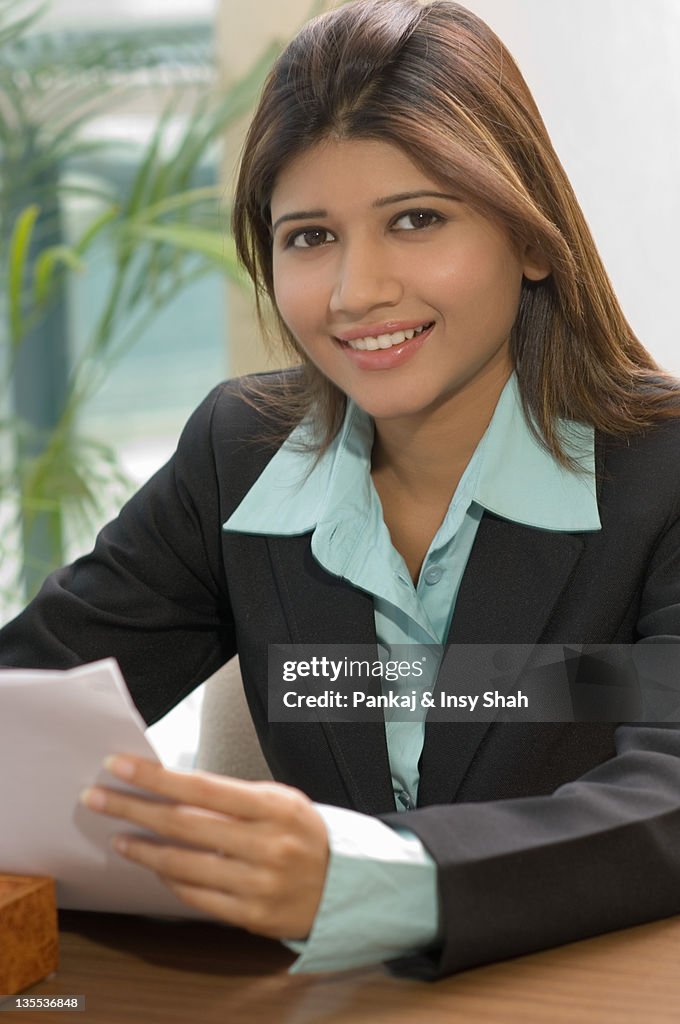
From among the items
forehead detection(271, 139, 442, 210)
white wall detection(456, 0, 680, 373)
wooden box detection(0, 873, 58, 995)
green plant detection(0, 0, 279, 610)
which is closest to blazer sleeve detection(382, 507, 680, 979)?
wooden box detection(0, 873, 58, 995)

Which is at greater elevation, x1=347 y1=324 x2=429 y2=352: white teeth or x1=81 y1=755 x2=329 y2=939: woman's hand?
x1=347 y1=324 x2=429 y2=352: white teeth

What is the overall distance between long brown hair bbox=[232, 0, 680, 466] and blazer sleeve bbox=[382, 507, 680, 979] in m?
0.51

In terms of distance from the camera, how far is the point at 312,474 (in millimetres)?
1572

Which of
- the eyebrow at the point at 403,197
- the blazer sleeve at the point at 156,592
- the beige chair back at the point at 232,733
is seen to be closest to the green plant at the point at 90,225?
the blazer sleeve at the point at 156,592

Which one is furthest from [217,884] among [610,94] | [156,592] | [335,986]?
[610,94]

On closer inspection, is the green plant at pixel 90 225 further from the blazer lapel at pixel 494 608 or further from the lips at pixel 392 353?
the blazer lapel at pixel 494 608

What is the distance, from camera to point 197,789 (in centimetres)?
82

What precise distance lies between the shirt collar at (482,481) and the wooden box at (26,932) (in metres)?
0.64

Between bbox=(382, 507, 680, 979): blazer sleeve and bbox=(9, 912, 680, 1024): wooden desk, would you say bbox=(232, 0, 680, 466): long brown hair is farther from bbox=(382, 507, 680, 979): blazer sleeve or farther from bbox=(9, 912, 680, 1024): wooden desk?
bbox=(9, 912, 680, 1024): wooden desk

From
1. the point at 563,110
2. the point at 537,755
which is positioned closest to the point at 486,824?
the point at 537,755

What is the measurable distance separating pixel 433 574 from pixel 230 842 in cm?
67

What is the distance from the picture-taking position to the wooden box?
2.89 ft

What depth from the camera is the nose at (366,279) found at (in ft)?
4.29

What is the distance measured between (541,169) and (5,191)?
1851 millimetres
